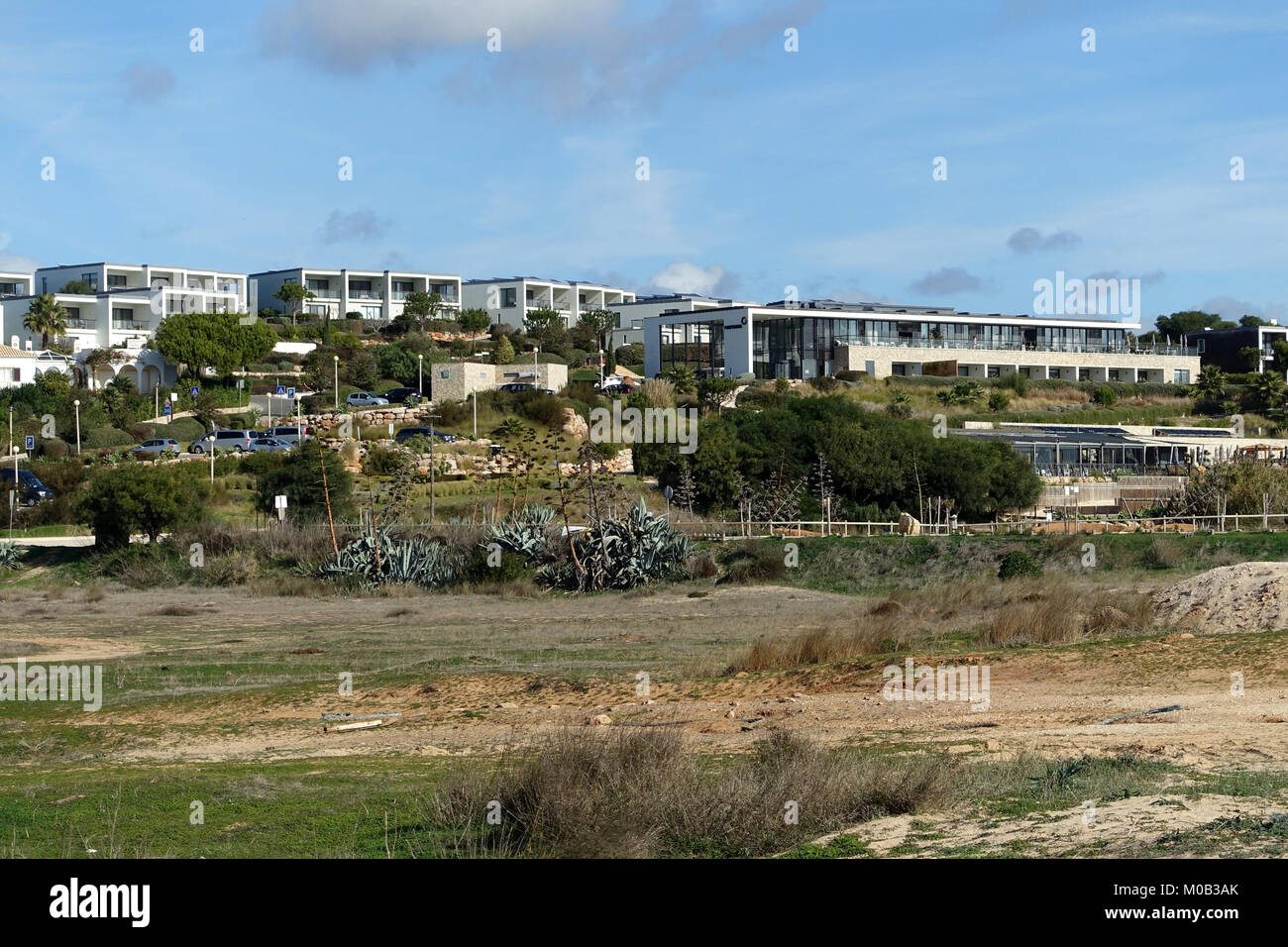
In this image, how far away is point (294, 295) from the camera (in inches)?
4835

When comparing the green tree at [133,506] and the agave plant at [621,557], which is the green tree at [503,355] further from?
the agave plant at [621,557]

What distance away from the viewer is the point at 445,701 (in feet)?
59.9

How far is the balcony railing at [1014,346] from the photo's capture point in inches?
3553

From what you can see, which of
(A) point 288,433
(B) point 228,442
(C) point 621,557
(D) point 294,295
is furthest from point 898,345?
(C) point 621,557

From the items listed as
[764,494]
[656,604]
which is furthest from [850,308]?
[656,604]

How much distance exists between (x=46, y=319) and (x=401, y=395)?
3308 cm

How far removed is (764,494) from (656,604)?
44.1 feet

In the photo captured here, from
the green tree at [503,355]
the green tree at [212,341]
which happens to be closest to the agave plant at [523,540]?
the green tree at [212,341]

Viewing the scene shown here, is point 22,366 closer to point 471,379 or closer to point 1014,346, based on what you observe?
point 471,379

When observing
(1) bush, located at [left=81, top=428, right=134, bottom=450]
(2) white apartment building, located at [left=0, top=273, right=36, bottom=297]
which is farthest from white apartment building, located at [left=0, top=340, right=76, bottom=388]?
(2) white apartment building, located at [left=0, top=273, right=36, bottom=297]

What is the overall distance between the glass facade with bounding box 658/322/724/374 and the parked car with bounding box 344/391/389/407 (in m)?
Result: 20.4

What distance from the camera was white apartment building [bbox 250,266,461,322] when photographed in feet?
422

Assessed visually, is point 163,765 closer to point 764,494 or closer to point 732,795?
point 732,795
